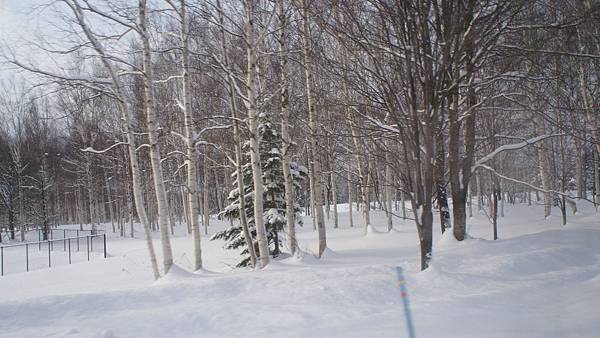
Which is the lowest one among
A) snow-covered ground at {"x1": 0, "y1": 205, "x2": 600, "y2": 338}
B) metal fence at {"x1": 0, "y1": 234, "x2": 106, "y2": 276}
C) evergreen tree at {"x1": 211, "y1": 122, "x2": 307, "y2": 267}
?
metal fence at {"x1": 0, "y1": 234, "x2": 106, "y2": 276}

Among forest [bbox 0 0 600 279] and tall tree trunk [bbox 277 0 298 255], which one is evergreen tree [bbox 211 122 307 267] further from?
tall tree trunk [bbox 277 0 298 255]

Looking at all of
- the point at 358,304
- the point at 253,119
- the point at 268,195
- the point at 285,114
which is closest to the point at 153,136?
the point at 253,119

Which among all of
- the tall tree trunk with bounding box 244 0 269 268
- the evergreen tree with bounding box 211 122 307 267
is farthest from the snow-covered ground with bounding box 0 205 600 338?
the evergreen tree with bounding box 211 122 307 267

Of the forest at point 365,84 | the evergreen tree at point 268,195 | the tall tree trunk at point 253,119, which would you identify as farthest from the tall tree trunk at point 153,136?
the evergreen tree at point 268,195

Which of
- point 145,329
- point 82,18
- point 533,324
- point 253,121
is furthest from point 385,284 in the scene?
point 82,18

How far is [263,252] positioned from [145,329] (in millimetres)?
4808

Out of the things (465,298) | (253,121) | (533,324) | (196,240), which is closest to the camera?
(533,324)

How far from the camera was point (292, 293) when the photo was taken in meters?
5.79

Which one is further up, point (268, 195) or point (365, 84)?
point (365, 84)

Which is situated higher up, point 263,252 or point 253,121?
point 253,121

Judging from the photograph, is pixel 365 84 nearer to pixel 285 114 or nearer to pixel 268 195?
pixel 285 114

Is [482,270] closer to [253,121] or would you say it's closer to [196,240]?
[253,121]

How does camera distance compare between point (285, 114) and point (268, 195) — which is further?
point (268, 195)

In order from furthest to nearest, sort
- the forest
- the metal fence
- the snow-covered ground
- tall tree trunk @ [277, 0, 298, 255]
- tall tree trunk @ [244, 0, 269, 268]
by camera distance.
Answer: the metal fence, tall tree trunk @ [277, 0, 298, 255], tall tree trunk @ [244, 0, 269, 268], the forest, the snow-covered ground
